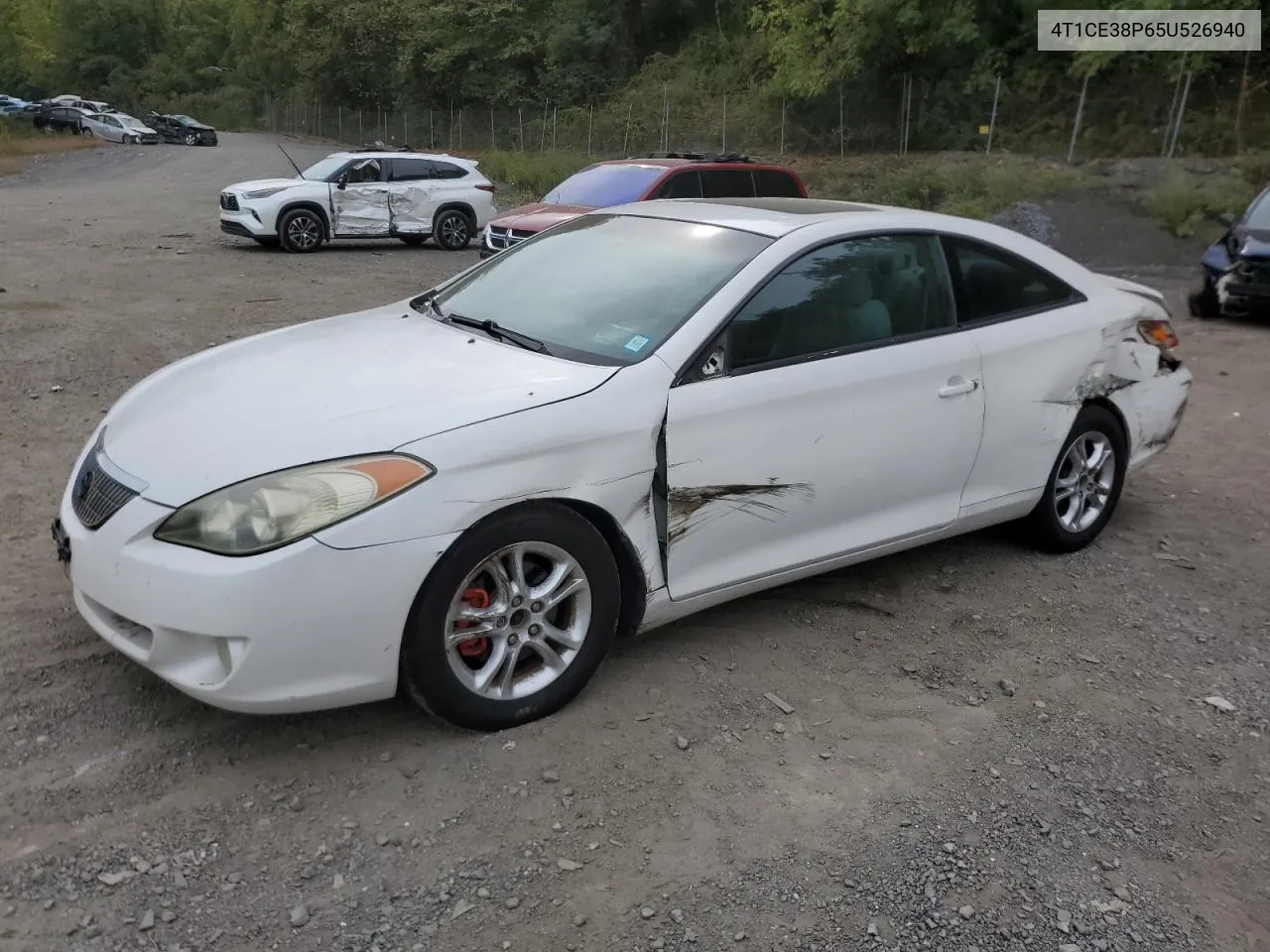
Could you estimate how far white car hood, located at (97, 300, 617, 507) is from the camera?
309cm

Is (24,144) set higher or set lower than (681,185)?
Result: lower

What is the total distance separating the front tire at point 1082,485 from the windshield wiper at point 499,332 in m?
2.40

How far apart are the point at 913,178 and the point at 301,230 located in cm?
1289

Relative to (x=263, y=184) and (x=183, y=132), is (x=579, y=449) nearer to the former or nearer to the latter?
(x=263, y=184)

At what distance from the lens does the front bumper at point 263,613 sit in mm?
2881

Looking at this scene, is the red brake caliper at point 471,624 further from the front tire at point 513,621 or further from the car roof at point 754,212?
the car roof at point 754,212

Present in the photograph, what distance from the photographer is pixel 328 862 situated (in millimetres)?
2793

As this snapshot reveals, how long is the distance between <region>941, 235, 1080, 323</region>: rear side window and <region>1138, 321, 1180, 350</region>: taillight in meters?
0.46

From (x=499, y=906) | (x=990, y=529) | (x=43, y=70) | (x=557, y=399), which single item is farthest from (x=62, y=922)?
(x=43, y=70)

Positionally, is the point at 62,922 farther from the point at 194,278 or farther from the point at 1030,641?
the point at 194,278

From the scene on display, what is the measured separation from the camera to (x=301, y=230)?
52.1 feet

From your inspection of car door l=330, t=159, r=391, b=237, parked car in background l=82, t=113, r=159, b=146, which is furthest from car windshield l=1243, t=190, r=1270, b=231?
parked car in background l=82, t=113, r=159, b=146

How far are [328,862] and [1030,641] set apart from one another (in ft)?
8.85

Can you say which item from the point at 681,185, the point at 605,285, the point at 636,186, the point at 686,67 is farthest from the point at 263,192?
the point at 686,67
